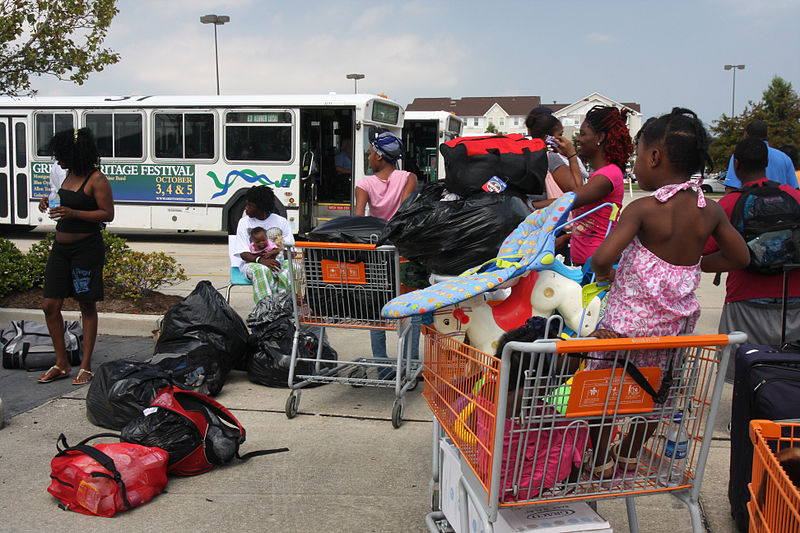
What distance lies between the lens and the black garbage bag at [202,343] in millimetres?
5004

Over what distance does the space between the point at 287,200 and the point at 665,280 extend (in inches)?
501

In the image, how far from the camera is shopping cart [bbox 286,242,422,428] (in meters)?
4.64

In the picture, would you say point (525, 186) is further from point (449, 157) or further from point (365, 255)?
point (365, 255)

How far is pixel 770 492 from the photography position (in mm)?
1812

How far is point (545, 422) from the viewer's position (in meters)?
2.26

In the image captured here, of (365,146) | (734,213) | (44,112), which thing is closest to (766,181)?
(734,213)

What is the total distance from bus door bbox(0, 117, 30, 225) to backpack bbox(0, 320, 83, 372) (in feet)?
37.2

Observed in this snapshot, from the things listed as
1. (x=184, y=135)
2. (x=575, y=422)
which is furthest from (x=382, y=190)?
(x=184, y=135)

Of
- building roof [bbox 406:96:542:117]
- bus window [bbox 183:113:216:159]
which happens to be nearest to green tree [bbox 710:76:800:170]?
bus window [bbox 183:113:216:159]

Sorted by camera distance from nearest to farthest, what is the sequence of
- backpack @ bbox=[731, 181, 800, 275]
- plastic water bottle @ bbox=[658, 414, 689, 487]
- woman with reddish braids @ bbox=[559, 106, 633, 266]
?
plastic water bottle @ bbox=[658, 414, 689, 487] < woman with reddish braids @ bbox=[559, 106, 633, 266] < backpack @ bbox=[731, 181, 800, 275]

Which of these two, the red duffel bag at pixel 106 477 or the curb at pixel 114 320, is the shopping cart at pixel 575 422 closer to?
the red duffel bag at pixel 106 477

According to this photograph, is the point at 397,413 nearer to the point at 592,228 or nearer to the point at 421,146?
the point at 592,228

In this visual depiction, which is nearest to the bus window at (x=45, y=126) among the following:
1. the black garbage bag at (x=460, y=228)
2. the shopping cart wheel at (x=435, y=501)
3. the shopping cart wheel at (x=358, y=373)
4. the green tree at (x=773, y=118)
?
the shopping cart wheel at (x=358, y=373)

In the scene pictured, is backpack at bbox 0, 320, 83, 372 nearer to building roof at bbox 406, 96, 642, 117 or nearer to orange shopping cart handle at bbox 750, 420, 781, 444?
orange shopping cart handle at bbox 750, 420, 781, 444
